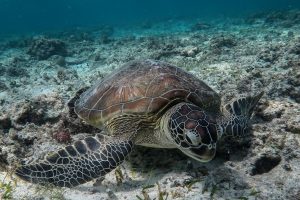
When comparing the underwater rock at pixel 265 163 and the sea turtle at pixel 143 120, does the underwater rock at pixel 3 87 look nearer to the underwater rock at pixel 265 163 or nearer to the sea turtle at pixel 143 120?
the sea turtle at pixel 143 120

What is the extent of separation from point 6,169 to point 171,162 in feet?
7.64

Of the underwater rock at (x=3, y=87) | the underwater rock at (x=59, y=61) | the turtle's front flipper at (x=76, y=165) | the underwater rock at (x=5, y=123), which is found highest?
the turtle's front flipper at (x=76, y=165)

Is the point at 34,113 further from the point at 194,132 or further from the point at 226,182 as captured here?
the point at 226,182

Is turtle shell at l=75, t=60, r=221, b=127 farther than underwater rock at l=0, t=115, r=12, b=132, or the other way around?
underwater rock at l=0, t=115, r=12, b=132

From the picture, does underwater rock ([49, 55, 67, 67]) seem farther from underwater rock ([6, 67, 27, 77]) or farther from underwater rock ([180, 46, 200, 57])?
underwater rock ([180, 46, 200, 57])

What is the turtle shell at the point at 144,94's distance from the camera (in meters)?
4.51

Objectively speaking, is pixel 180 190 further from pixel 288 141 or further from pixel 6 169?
pixel 6 169

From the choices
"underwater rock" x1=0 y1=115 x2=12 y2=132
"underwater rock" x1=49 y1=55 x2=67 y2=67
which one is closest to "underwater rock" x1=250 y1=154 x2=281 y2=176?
"underwater rock" x1=0 y1=115 x2=12 y2=132

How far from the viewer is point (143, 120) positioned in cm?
455

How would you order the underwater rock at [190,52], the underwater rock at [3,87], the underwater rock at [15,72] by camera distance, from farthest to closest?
the underwater rock at [15,72] < the underwater rock at [190,52] < the underwater rock at [3,87]

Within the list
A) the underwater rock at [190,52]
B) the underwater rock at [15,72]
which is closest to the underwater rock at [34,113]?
the underwater rock at [15,72]

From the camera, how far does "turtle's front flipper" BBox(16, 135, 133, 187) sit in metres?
3.90

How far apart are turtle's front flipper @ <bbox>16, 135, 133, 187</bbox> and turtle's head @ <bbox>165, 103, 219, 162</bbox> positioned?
29.8 inches

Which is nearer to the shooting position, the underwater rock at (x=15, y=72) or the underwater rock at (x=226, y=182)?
the underwater rock at (x=226, y=182)
